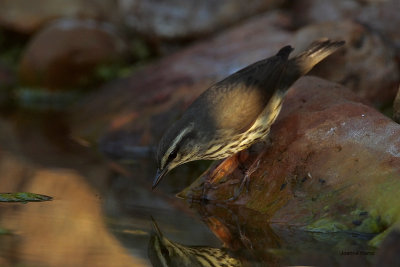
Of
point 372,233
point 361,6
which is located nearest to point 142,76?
point 361,6

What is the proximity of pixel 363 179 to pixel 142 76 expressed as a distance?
219 inches

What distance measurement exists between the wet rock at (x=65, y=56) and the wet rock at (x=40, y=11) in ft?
2.41

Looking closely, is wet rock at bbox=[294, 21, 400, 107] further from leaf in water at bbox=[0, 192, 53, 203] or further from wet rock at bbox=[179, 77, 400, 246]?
leaf in water at bbox=[0, 192, 53, 203]

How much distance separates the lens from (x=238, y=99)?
605 cm

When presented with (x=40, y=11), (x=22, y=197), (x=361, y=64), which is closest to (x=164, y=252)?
(x=22, y=197)

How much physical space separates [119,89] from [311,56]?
456cm

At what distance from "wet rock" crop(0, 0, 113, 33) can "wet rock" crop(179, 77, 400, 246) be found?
23.1 ft

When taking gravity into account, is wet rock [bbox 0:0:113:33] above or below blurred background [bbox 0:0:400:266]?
above

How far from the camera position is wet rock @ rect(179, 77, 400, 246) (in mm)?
5383

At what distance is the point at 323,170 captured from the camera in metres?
5.77

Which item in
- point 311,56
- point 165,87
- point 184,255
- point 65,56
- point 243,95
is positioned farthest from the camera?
point 65,56

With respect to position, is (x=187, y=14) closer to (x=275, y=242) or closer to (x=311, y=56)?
(x=311, y=56)

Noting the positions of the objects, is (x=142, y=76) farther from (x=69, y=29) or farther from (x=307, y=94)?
(x=307, y=94)

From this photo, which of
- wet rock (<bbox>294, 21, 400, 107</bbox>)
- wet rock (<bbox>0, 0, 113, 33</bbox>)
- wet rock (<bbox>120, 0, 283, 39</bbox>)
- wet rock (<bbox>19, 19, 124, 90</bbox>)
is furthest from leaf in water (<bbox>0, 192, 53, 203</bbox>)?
wet rock (<bbox>0, 0, 113, 33</bbox>)
